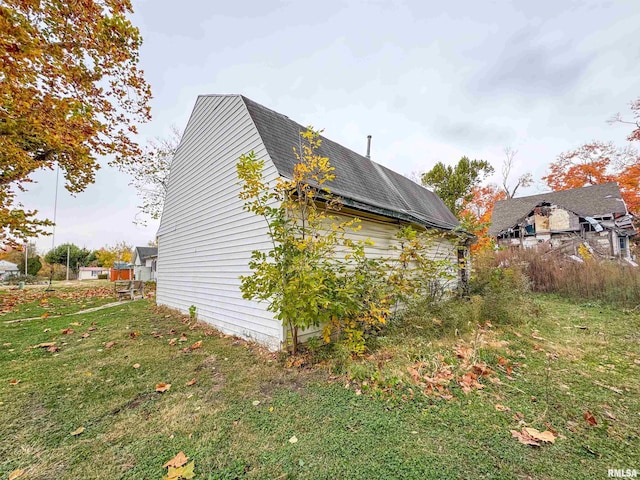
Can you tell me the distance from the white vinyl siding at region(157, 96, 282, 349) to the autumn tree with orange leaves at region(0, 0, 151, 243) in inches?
92.0

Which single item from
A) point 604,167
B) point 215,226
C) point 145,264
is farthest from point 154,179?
point 604,167

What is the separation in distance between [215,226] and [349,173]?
3.78m

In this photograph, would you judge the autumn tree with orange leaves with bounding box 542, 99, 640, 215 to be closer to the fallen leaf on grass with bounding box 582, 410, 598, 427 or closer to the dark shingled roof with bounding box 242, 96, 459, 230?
the dark shingled roof with bounding box 242, 96, 459, 230

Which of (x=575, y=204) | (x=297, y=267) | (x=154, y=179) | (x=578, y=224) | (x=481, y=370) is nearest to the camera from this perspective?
(x=481, y=370)

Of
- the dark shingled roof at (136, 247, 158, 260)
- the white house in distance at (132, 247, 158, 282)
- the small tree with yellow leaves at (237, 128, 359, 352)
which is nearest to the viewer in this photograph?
the small tree with yellow leaves at (237, 128, 359, 352)

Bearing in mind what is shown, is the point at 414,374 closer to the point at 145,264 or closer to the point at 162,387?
the point at 162,387

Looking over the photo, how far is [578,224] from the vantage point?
15398 millimetres

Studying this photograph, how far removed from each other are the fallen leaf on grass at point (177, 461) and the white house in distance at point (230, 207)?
2.30 metres

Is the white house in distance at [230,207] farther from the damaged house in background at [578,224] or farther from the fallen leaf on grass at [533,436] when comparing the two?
the damaged house in background at [578,224]

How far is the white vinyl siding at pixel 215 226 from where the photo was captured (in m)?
5.01

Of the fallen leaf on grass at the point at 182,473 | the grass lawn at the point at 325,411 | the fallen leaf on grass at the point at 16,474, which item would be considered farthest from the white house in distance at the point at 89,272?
the fallen leaf on grass at the point at 182,473

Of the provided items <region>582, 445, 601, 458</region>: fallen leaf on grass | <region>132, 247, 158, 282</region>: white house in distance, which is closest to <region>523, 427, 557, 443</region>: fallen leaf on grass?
<region>582, 445, 601, 458</region>: fallen leaf on grass

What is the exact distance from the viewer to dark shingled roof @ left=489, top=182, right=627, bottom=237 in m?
15.7

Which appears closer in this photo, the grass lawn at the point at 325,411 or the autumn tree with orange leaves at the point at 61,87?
the grass lawn at the point at 325,411
